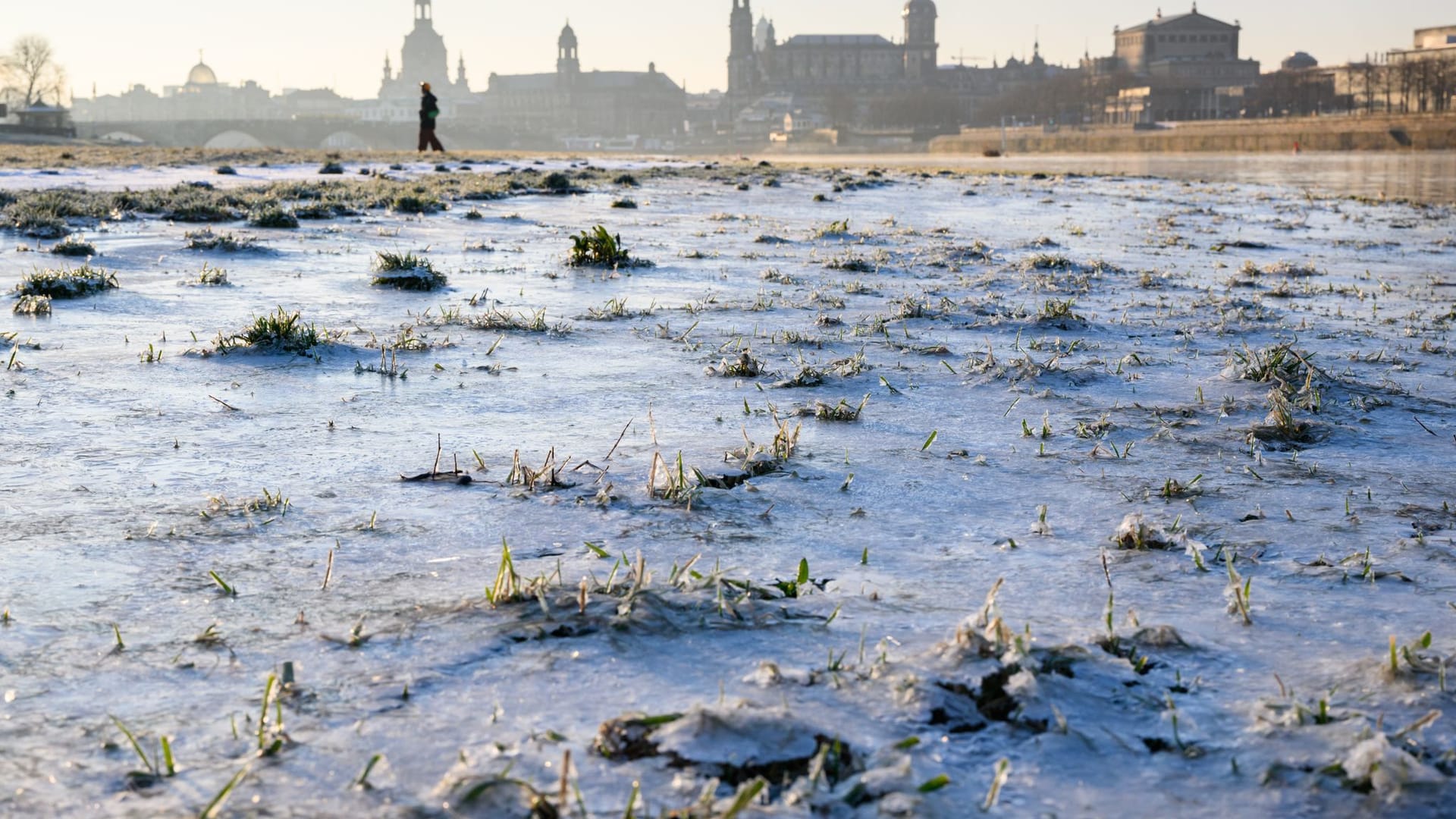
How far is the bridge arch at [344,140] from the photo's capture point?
15488 cm

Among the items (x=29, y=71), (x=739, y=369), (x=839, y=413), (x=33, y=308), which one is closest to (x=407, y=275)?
(x=33, y=308)

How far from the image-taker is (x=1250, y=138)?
277 ft

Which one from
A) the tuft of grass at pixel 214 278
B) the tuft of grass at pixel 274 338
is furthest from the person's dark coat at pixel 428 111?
the tuft of grass at pixel 274 338

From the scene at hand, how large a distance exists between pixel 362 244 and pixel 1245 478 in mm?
8104

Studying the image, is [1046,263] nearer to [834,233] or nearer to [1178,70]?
[834,233]

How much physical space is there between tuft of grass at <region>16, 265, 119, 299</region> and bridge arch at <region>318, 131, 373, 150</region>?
15394 cm

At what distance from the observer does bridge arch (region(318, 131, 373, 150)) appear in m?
155

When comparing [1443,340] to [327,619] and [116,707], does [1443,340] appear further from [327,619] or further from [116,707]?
[116,707]

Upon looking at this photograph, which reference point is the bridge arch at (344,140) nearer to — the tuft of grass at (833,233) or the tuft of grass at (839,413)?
the tuft of grass at (833,233)

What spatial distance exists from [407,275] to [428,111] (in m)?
24.8

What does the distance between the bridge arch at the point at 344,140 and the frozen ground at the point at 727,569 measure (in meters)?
157

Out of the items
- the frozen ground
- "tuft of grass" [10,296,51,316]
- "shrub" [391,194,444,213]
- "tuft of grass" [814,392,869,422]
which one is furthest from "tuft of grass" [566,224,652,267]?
"shrub" [391,194,444,213]

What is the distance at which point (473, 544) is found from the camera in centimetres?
261

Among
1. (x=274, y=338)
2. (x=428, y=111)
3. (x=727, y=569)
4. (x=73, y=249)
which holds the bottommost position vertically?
(x=727, y=569)
